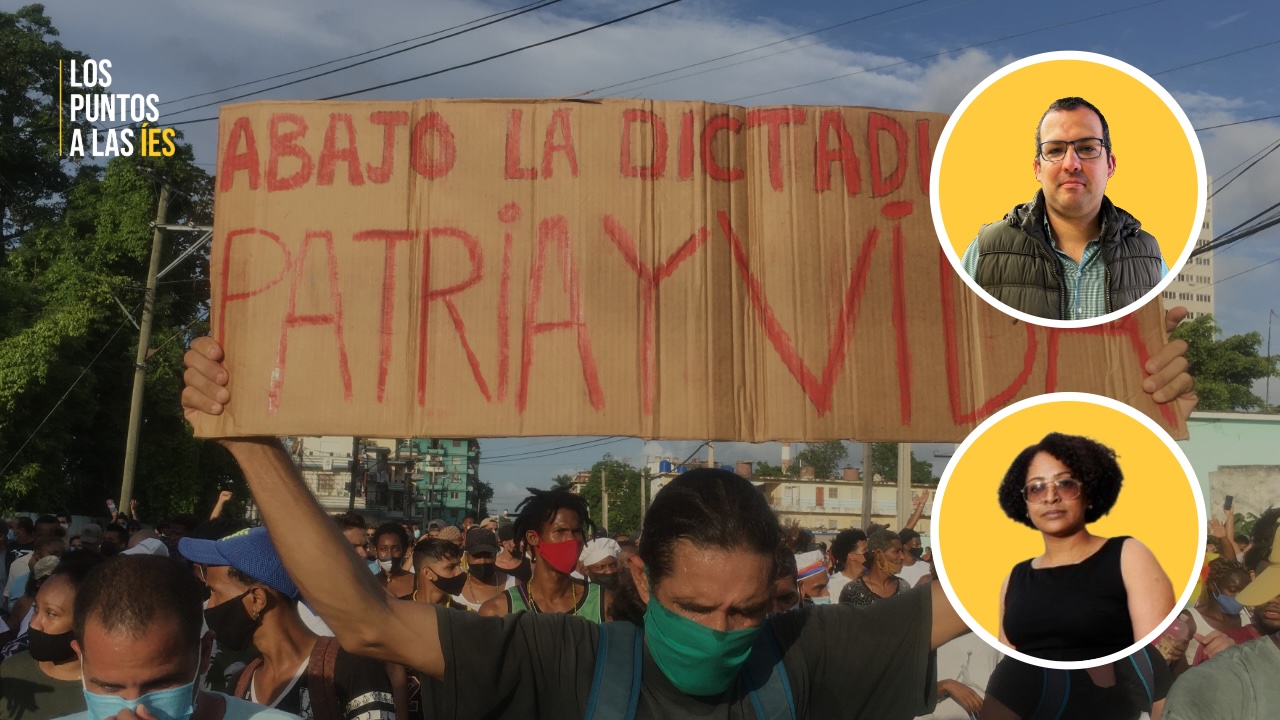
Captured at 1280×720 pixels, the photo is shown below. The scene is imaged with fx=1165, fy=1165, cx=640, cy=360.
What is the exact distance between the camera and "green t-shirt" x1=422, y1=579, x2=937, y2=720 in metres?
2.29

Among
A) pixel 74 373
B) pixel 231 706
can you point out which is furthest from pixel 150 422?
pixel 231 706

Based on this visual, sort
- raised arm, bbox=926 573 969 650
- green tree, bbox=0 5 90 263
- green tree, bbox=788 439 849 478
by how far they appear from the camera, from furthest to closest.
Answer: green tree, bbox=788 439 849 478 < green tree, bbox=0 5 90 263 < raised arm, bbox=926 573 969 650

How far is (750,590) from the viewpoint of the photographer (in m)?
2.29

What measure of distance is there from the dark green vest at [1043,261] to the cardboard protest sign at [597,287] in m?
0.26

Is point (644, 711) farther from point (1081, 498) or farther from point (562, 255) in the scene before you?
point (562, 255)

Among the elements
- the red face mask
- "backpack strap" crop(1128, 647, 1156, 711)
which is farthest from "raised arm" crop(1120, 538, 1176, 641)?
the red face mask

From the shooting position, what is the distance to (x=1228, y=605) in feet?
19.8

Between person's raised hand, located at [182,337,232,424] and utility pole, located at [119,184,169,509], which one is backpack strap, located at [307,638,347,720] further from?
utility pole, located at [119,184,169,509]

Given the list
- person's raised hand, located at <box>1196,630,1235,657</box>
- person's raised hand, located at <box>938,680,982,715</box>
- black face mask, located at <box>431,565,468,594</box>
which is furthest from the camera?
black face mask, located at <box>431,565,468,594</box>

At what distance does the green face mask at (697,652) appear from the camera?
Answer: 88.6 inches

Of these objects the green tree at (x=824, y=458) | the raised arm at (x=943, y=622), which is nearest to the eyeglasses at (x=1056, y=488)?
the raised arm at (x=943, y=622)

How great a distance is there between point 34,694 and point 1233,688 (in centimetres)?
378

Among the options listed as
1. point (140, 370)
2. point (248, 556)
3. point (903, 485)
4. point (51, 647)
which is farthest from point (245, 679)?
point (140, 370)

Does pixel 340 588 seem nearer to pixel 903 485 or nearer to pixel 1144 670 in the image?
pixel 1144 670
